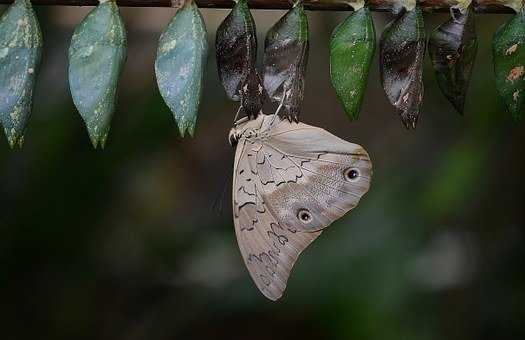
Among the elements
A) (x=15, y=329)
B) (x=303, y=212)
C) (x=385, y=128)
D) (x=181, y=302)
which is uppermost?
(x=303, y=212)

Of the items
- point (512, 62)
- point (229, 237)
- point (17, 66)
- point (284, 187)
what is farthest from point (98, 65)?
point (229, 237)

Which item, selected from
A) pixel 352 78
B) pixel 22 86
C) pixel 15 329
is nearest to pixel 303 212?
pixel 352 78

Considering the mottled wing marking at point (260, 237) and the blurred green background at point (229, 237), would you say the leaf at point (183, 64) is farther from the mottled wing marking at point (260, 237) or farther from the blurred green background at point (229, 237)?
the blurred green background at point (229, 237)

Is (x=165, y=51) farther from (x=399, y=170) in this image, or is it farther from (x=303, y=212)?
(x=399, y=170)

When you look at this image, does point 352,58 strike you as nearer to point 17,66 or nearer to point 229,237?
point 17,66

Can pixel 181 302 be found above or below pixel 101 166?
below

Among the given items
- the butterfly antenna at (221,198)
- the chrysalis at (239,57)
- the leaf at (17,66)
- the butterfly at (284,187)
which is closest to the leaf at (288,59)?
the chrysalis at (239,57)
